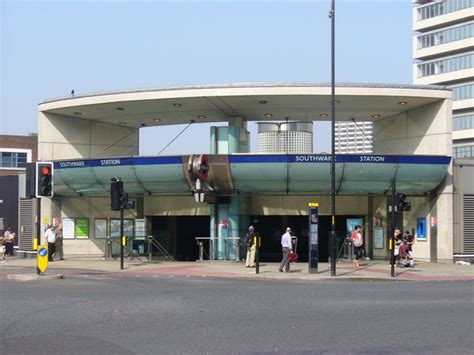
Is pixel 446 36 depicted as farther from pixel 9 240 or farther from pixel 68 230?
pixel 9 240

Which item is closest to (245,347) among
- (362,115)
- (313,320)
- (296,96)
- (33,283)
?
(313,320)

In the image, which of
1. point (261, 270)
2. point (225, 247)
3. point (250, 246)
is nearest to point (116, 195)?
point (250, 246)

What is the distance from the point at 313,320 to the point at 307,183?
19.3 metres

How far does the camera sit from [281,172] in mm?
29891

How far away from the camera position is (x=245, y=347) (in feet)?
30.3

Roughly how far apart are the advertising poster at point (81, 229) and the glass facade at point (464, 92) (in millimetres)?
79935

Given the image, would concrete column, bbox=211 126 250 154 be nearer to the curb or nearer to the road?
the curb

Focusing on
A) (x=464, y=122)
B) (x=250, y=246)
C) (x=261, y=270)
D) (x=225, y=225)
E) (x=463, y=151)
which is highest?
(x=464, y=122)

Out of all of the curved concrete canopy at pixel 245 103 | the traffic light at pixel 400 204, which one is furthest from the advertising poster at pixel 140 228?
the traffic light at pixel 400 204

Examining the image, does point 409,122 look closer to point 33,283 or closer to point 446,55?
point 33,283

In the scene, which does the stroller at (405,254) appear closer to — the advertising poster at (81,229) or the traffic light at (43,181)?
the traffic light at (43,181)

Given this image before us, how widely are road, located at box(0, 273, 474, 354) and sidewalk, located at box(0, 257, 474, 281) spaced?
523 cm

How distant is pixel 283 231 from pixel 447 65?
251 feet

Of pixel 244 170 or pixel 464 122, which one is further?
pixel 464 122
